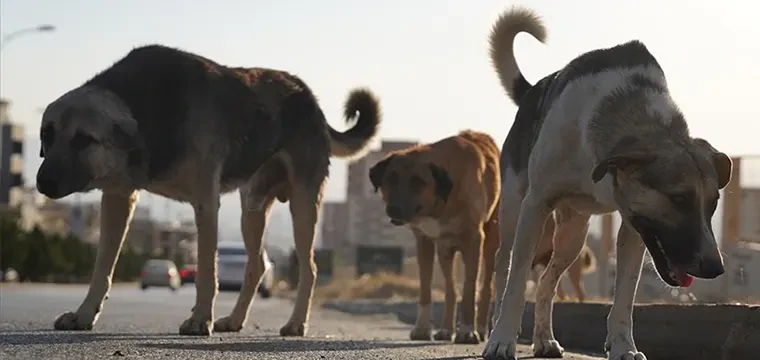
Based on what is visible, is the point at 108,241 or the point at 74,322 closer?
the point at 74,322

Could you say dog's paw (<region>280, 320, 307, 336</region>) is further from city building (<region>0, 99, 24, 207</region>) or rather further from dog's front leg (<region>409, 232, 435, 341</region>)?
city building (<region>0, 99, 24, 207</region>)

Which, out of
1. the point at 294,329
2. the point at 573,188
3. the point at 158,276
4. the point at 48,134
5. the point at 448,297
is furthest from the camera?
the point at 158,276

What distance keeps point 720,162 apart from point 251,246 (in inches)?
249

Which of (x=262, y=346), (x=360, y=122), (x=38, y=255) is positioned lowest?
(x=262, y=346)

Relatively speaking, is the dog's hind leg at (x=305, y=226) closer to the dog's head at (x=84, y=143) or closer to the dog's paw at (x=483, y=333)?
the dog's paw at (x=483, y=333)

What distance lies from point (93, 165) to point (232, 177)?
1.52 m

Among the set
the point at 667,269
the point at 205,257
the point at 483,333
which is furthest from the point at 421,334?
the point at 667,269

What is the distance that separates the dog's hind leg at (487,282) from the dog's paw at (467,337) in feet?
2.13

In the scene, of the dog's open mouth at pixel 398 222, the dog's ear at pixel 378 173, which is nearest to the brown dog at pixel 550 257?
the dog's open mouth at pixel 398 222

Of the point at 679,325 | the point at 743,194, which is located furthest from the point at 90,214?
the point at 679,325

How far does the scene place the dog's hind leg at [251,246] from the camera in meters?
13.4

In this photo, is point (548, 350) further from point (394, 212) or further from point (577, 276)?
point (577, 276)

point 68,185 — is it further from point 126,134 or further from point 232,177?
point 232,177

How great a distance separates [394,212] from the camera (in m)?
15.3
